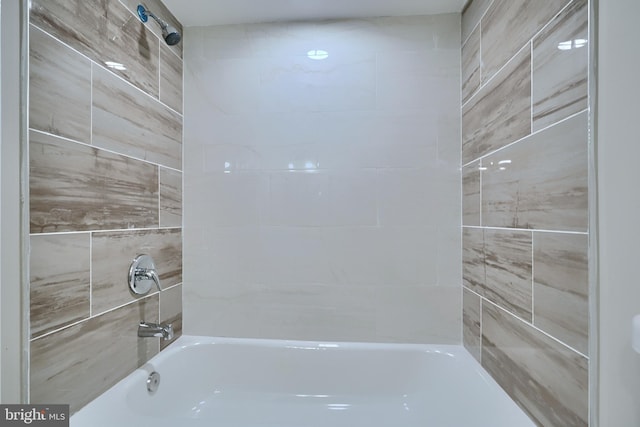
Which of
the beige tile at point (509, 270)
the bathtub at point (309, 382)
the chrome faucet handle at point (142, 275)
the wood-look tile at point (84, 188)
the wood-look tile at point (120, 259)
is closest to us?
the wood-look tile at point (84, 188)

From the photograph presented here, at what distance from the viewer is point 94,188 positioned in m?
1.02

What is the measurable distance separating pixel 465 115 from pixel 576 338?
1.04m

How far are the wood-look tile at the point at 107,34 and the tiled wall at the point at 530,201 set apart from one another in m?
1.35

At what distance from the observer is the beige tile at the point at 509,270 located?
3.06ft

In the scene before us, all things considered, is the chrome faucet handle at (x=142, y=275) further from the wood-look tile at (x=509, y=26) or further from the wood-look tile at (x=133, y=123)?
the wood-look tile at (x=509, y=26)

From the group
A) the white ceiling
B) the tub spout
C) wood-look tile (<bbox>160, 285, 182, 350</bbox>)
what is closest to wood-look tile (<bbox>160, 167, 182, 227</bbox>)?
wood-look tile (<bbox>160, 285, 182, 350</bbox>)

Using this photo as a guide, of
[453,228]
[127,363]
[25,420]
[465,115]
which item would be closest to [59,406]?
[25,420]

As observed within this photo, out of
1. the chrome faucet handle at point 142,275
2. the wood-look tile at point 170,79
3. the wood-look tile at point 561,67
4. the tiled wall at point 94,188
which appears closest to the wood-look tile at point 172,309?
the tiled wall at point 94,188

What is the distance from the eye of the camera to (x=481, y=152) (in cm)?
126

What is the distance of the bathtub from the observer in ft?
4.41

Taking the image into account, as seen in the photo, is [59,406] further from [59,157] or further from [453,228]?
[453,228]

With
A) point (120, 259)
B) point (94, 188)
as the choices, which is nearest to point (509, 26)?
point (94, 188)

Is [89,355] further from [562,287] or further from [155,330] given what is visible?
[562,287]

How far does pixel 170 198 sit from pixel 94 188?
0.46 meters
